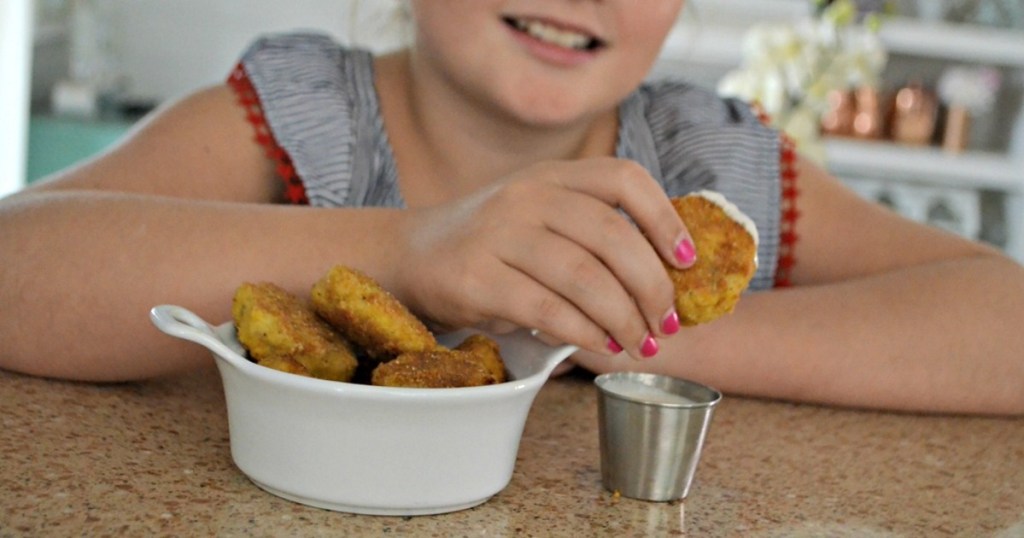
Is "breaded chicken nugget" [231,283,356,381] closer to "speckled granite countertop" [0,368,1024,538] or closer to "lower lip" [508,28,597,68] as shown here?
"speckled granite countertop" [0,368,1024,538]

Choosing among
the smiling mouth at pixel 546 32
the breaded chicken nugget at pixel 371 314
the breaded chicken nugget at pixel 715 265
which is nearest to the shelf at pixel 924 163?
the smiling mouth at pixel 546 32

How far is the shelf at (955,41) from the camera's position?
3.21 metres

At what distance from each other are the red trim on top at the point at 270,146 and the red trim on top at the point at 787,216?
530 millimetres

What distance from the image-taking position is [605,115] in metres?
1.25

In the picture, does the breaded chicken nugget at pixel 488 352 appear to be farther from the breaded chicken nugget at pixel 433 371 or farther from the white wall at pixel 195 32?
the white wall at pixel 195 32

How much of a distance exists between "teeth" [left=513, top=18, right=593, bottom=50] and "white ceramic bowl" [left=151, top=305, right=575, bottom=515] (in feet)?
1.75

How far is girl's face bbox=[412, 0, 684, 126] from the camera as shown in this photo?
3.31ft

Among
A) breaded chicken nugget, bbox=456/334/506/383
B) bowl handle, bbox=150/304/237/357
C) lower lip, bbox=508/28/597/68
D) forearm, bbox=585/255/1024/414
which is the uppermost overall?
lower lip, bbox=508/28/597/68

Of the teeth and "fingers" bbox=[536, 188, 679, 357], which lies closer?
"fingers" bbox=[536, 188, 679, 357]

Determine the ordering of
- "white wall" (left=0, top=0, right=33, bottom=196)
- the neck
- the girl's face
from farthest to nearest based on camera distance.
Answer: "white wall" (left=0, top=0, right=33, bottom=196) < the neck < the girl's face

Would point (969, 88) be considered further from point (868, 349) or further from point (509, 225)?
point (509, 225)

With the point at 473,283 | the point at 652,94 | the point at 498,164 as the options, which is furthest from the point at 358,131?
the point at 473,283

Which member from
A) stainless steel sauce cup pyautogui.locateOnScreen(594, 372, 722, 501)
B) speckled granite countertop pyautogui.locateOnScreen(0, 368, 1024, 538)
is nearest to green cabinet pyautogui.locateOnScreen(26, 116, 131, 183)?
speckled granite countertop pyautogui.locateOnScreen(0, 368, 1024, 538)

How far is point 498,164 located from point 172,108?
35cm
